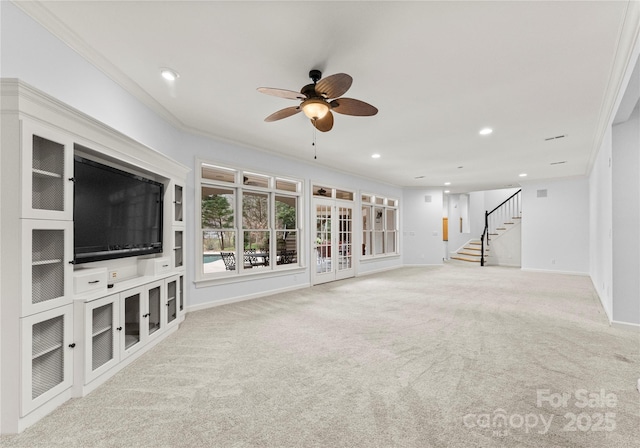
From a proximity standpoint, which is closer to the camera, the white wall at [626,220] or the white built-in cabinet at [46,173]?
the white built-in cabinet at [46,173]

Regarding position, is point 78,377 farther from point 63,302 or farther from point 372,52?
point 372,52

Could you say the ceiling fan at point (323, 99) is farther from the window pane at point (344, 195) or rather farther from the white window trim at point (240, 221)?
the window pane at point (344, 195)

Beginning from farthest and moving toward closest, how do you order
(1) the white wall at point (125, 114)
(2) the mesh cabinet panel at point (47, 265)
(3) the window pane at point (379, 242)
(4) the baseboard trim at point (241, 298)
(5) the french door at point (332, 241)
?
(3) the window pane at point (379, 242) < (5) the french door at point (332, 241) < (4) the baseboard trim at point (241, 298) < (1) the white wall at point (125, 114) < (2) the mesh cabinet panel at point (47, 265)

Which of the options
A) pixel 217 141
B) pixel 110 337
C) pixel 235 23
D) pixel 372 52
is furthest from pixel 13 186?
pixel 217 141

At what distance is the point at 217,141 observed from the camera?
198 inches

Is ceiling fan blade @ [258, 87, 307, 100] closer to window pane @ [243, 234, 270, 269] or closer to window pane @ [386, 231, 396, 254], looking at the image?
window pane @ [243, 234, 270, 269]

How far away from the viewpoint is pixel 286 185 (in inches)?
251

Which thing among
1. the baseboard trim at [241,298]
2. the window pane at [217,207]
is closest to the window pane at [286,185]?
the window pane at [217,207]

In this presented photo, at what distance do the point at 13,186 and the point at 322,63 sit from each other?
2.51m

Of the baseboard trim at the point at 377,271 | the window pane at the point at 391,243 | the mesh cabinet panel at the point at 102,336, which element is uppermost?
the window pane at the point at 391,243

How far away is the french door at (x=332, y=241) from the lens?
23.0ft

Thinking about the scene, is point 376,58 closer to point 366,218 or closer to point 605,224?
point 605,224

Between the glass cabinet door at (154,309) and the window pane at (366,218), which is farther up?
the window pane at (366,218)

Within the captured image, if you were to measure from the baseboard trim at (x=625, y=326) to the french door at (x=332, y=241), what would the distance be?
4.87 meters
